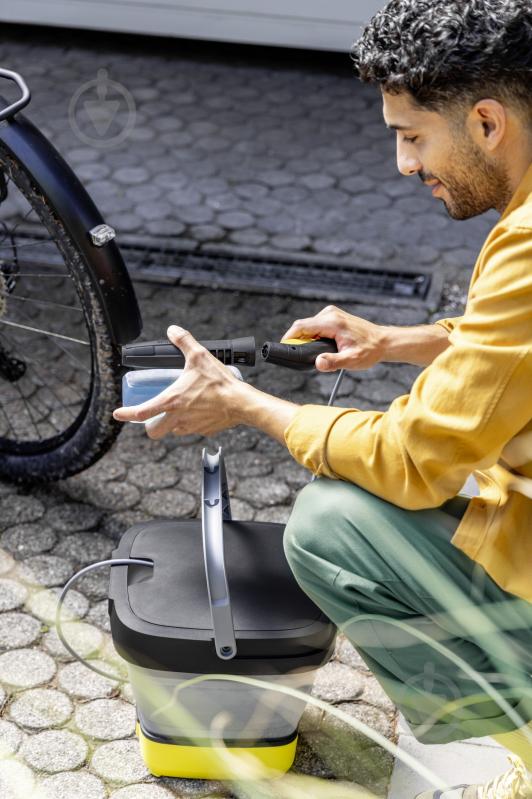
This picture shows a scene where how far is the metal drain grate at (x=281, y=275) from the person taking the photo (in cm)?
438

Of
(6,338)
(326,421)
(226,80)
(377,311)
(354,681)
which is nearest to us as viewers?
(326,421)

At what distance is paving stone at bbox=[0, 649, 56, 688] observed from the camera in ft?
8.68

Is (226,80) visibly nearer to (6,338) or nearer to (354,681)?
(6,338)

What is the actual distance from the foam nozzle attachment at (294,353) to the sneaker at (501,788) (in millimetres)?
907

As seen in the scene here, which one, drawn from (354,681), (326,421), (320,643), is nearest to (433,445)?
(326,421)

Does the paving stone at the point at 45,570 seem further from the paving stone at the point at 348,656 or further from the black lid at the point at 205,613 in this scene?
the paving stone at the point at 348,656

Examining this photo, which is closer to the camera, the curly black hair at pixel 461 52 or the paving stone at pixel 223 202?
the curly black hair at pixel 461 52

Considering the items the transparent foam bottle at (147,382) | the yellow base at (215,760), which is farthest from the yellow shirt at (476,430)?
the yellow base at (215,760)

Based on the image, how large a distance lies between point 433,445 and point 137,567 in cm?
79

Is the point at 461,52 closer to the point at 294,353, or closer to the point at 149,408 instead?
the point at 294,353

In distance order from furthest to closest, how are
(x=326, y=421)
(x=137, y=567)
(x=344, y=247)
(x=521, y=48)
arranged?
(x=344, y=247)
(x=137, y=567)
(x=326, y=421)
(x=521, y=48)

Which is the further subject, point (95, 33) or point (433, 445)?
point (95, 33)

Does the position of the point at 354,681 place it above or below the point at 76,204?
below

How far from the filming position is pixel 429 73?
1925 mm
